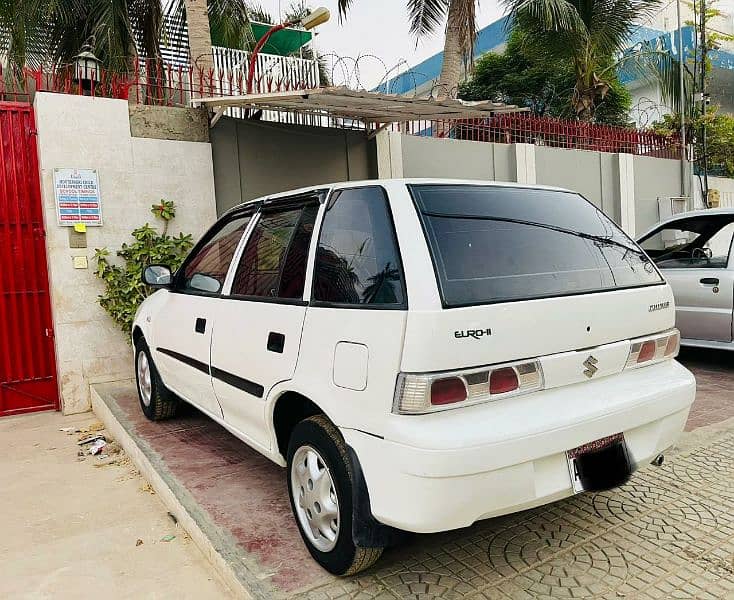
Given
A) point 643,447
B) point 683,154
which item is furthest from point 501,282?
point 683,154

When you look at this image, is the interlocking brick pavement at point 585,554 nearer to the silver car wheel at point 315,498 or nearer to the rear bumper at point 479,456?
the silver car wheel at point 315,498

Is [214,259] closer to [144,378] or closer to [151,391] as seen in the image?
[151,391]

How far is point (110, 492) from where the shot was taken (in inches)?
159

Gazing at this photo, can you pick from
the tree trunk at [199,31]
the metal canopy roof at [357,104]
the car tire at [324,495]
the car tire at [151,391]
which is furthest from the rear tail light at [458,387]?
the tree trunk at [199,31]

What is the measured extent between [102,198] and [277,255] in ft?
12.2

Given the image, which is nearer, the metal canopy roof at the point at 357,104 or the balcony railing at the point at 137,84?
the metal canopy roof at the point at 357,104

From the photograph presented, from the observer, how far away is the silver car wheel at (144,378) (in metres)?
4.94

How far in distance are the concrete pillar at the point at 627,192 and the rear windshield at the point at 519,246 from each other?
9074mm

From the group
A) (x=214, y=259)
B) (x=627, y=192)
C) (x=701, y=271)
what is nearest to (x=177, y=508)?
(x=214, y=259)

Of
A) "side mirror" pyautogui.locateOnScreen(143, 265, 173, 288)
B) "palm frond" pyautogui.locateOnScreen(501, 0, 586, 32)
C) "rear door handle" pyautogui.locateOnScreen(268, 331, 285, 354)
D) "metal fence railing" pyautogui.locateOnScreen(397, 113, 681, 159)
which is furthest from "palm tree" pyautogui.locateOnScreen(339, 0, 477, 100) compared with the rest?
"rear door handle" pyautogui.locateOnScreen(268, 331, 285, 354)

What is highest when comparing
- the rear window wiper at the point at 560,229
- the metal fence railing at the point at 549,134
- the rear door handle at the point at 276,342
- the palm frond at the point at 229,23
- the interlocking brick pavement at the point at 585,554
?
the palm frond at the point at 229,23

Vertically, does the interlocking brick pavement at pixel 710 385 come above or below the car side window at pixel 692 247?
below

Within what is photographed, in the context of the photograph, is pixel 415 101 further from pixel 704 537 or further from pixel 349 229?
Result: pixel 704 537

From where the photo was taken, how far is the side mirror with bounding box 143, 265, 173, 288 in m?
4.31
